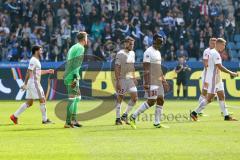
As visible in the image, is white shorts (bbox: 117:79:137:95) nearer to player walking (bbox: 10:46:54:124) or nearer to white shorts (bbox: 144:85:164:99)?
white shorts (bbox: 144:85:164:99)

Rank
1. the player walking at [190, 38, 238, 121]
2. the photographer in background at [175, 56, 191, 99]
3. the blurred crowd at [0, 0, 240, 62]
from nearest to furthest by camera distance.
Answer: the player walking at [190, 38, 238, 121] < the photographer in background at [175, 56, 191, 99] < the blurred crowd at [0, 0, 240, 62]

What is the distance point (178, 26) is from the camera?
132 feet

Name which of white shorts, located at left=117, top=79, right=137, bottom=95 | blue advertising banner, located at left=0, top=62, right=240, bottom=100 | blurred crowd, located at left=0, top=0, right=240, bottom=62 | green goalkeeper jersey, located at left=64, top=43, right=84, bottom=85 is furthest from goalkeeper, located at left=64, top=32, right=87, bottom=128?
blurred crowd, located at left=0, top=0, right=240, bottom=62

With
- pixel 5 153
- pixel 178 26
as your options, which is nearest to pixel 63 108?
pixel 178 26

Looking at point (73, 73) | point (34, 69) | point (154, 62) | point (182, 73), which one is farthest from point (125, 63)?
point (182, 73)

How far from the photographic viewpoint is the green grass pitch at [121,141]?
537 inches

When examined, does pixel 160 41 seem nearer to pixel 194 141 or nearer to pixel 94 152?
pixel 194 141

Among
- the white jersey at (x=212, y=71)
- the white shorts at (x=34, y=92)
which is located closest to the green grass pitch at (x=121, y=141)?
the white shorts at (x=34, y=92)

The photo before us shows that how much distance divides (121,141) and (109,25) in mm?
23801

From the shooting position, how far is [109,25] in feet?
129

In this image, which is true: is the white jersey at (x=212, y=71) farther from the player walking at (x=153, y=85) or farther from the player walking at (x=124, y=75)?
the player walking at (x=153, y=85)

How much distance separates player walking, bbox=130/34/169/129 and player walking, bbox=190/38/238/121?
2.83 m

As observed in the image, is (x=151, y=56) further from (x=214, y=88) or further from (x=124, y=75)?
(x=214, y=88)

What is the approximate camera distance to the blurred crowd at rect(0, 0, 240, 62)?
37594 mm
